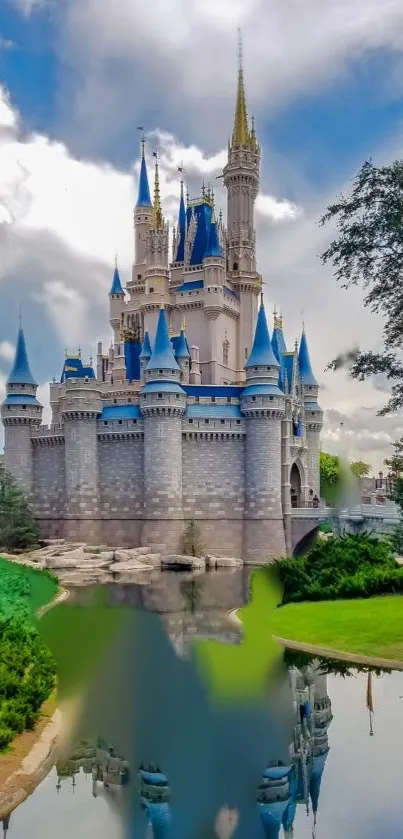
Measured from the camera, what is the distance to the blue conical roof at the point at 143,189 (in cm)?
5181

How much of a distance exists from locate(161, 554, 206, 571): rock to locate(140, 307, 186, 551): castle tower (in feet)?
3.87

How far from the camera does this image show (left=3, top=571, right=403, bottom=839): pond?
8.08 m

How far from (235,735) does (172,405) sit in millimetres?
28155

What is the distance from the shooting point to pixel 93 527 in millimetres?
39875

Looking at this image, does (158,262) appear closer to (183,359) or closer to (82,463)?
(183,359)

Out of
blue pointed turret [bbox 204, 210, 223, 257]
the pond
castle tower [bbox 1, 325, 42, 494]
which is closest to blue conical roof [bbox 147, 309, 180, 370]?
blue pointed turret [bbox 204, 210, 223, 257]

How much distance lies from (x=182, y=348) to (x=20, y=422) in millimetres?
10471

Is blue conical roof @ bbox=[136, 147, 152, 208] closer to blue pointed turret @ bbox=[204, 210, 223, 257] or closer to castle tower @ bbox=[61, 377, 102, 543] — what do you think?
blue pointed turret @ bbox=[204, 210, 223, 257]

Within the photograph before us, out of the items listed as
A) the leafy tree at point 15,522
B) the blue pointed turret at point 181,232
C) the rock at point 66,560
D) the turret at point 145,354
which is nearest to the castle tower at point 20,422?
the leafy tree at point 15,522

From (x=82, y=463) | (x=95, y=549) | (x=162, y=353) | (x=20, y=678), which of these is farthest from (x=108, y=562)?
(x=20, y=678)

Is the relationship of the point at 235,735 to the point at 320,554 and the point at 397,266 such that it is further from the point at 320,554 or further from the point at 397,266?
the point at 320,554

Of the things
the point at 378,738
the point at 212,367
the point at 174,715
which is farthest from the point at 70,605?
the point at 212,367

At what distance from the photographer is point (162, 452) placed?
37906 mm

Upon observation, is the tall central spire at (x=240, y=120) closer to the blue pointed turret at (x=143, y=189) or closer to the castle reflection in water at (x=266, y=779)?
the blue pointed turret at (x=143, y=189)
